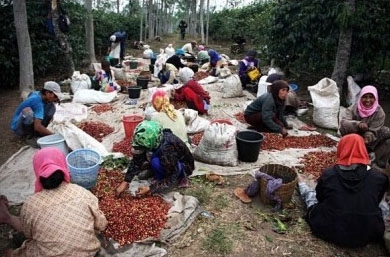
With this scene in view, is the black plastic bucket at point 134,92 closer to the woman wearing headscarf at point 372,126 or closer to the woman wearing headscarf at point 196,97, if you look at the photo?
the woman wearing headscarf at point 196,97

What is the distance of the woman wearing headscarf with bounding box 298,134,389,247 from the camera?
2943 mm

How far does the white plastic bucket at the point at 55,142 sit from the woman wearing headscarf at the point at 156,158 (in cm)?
126

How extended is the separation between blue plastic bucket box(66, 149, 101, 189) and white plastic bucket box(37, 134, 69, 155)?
0.55 meters

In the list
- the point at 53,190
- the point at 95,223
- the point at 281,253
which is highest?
the point at 53,190

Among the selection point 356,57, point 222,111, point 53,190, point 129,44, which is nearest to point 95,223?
point 53,190

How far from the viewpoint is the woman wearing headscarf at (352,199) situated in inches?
116

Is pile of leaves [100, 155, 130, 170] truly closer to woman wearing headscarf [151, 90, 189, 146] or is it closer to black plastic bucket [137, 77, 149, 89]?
woman wearing headscarf [151, 90, 189, 146]

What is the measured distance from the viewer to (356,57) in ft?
24.1

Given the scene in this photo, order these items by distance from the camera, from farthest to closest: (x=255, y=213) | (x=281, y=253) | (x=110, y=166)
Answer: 1. (x=110, y=166)
2. (x=255, y=213)
3. (x=281, y=253)

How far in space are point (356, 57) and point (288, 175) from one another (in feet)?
15.5

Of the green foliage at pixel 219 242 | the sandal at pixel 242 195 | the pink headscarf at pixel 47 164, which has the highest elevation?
the pink headscarf at pixel 47 164

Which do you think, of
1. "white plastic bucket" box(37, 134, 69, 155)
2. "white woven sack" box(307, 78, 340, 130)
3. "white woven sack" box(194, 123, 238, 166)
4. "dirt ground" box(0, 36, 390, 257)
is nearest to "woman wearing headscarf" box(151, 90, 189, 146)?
"white woven sack" box(194, 123, 238, 166)

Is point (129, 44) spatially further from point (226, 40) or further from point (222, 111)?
point (222, 111)

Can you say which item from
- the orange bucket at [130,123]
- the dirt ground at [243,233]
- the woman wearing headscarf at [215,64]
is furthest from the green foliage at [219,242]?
the woman wearing headscarf at [215,64]
